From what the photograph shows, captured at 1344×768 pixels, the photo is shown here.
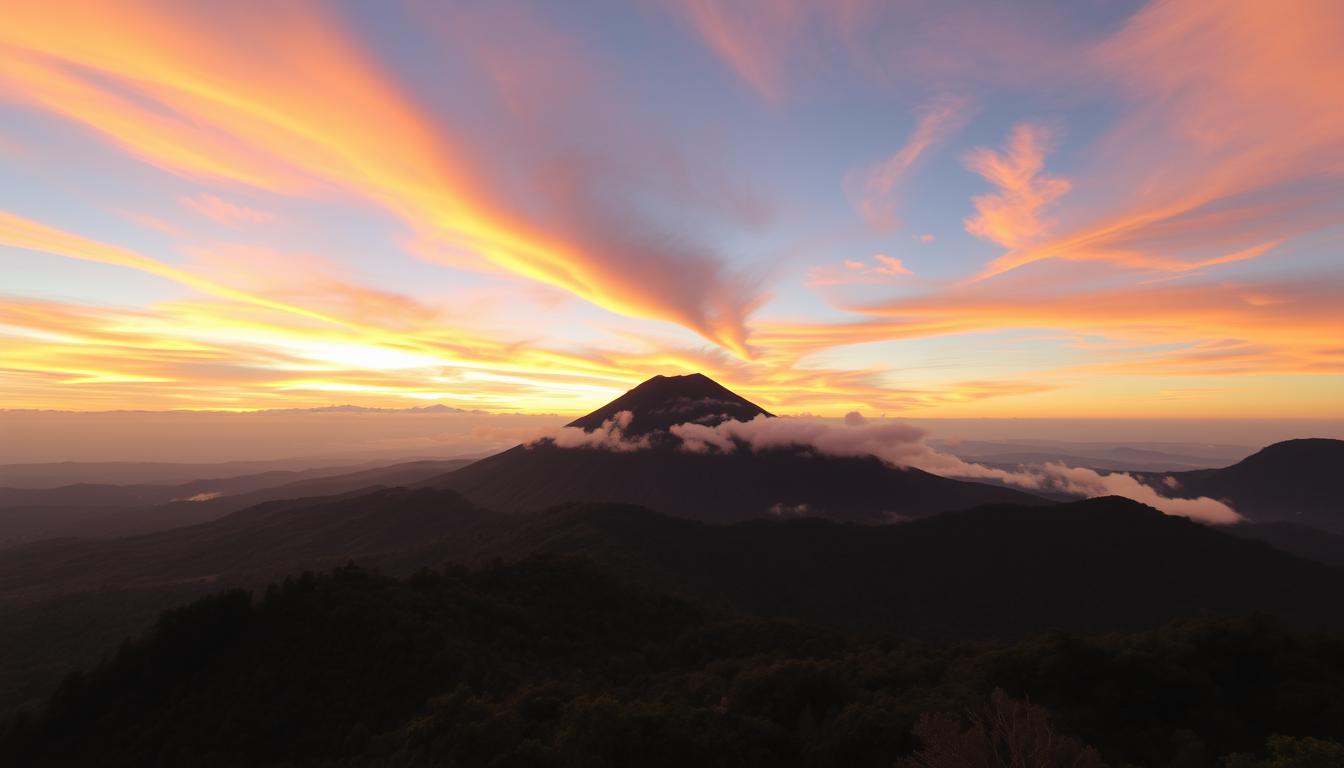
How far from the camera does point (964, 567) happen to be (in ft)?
470

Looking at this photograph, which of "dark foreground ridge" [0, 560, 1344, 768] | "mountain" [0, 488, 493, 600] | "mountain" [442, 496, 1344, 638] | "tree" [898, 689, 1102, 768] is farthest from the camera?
"mountain" [0, 488, 493, 600]

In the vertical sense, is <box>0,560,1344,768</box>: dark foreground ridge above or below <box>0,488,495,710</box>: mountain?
above

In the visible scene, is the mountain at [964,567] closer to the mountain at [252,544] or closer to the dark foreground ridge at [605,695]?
the mountain at [252,544]

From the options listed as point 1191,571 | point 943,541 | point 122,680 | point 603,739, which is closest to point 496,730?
point 603,739

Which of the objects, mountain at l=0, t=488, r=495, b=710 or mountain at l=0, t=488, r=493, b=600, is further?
mountain at l=0, t=488, r=493, b=600

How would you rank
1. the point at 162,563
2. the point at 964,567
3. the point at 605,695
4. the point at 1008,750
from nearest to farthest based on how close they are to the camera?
1. the point at 1008,750
2. the point at 605,695
3. the point at 964,567
4. the point at 162,563

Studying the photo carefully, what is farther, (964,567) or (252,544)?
(252,544)

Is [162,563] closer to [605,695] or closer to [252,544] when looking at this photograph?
[252,544]

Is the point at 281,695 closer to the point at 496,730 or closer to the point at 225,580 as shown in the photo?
the point at 496,730

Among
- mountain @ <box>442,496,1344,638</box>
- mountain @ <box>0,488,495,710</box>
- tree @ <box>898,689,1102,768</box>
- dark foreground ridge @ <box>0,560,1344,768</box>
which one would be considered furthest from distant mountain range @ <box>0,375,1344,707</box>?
tree @ <box>898,689,1102,768</box>

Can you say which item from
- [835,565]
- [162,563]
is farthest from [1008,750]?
[162,563]

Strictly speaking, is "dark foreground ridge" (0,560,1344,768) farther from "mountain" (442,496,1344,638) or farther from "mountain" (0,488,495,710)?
"mountain" (442,496,1344,638)

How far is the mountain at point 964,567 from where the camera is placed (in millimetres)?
124562

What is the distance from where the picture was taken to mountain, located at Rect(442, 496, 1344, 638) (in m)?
125
